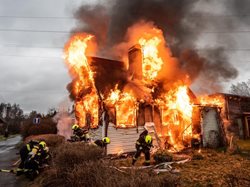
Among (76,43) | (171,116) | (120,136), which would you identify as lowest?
(120,136)

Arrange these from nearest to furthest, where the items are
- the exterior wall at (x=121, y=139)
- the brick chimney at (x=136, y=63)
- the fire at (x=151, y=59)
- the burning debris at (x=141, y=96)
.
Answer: the exterior wall at (x=121, y=139), the burning debris at (x=141, y=96), the brick chimney at (x=136, y=63), the fire at (x=151, y=59)

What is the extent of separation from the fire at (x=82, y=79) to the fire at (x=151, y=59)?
4.36 metres

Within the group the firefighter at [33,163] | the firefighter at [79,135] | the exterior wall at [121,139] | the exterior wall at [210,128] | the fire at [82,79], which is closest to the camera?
Answer: the firefighter at [33,163]

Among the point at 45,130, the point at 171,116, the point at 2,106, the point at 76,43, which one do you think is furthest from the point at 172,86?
the point at 2,106

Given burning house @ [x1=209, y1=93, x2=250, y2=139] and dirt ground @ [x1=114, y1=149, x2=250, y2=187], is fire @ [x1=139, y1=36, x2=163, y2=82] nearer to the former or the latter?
dirt ground @ [x1=114, y1=149, x2=250, y2=187]

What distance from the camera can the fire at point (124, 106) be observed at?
15562 mm

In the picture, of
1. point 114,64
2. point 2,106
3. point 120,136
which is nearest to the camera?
point 120,136

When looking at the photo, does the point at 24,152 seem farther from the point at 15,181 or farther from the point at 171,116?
the point at 171,116

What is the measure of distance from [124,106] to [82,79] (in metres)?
4.40

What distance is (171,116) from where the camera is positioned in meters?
17.6

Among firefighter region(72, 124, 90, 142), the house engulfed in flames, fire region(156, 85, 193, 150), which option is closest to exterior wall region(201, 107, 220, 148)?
the house engulfed in flames

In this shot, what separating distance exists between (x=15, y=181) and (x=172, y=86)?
1248 cm

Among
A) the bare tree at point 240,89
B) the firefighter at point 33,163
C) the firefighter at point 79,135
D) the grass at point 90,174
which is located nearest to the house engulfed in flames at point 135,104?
the firefighter at point 79,135

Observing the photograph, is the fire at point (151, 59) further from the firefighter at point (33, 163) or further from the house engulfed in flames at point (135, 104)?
the firefighter at point (33, 163)
